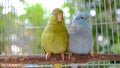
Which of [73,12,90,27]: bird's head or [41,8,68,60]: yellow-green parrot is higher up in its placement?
[73,12,90,27]: bird's head

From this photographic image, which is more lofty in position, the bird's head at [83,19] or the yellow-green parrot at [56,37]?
the bird's head at [83,19]

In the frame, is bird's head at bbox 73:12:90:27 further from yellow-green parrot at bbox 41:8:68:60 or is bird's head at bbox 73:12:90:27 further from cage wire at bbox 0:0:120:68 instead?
cage wire at bbox 0:0:120:68

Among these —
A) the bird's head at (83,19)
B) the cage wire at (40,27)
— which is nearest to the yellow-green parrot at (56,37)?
the bird's head at (83,19)

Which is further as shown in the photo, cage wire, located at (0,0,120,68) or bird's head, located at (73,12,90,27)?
cage wire, located at (0,0,120,68)

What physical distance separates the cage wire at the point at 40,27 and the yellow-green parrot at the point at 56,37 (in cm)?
63

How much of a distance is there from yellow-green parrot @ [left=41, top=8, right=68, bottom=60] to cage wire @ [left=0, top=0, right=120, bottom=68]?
2.06ft

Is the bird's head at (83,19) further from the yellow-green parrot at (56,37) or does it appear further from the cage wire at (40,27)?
the cage wire at (40,27)

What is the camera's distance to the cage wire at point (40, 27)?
1711 mm

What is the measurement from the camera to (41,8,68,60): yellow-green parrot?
3.49 feet

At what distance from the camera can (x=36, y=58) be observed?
100 cm

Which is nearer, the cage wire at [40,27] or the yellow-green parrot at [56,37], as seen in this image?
the yellow-green parrot at [56,37]

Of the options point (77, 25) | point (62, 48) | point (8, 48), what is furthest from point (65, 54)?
point (8, 48)

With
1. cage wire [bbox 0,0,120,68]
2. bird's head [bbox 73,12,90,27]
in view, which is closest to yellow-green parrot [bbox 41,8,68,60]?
bird's head [bbox 73,12,90,27]

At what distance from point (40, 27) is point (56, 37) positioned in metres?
0.76
